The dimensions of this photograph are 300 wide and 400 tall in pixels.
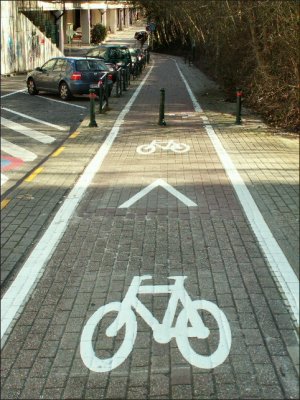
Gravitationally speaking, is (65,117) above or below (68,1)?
below

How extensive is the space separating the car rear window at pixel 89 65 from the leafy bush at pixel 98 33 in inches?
1643

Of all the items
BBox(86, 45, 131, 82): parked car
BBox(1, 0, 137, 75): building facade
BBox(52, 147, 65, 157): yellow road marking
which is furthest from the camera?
BBox(1, 0, 137, 75): building facade

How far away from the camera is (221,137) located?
11383 mm

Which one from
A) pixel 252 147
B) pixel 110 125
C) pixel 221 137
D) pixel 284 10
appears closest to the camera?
pixel 284 10

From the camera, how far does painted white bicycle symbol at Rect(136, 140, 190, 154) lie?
35.2ft

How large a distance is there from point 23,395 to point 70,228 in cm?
324

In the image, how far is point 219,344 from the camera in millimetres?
3982

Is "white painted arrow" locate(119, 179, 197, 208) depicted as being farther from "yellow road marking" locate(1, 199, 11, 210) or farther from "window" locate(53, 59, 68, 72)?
"window" locate(53, 59, 68, 72)

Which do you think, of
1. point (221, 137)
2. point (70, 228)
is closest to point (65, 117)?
point (221, 137)

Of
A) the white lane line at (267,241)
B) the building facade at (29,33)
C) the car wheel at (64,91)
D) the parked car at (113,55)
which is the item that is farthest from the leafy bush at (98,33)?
the white lane line at (267,241)

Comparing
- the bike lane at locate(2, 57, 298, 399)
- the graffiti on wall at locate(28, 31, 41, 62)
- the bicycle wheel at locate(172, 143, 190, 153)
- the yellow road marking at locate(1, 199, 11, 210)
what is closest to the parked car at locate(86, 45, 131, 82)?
the graffiti on wall at locate(28, 31, 41, 62)

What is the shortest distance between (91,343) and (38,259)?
1.84 m

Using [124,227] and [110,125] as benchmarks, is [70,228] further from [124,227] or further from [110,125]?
[110,125]

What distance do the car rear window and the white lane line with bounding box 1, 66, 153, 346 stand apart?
10.4 m
